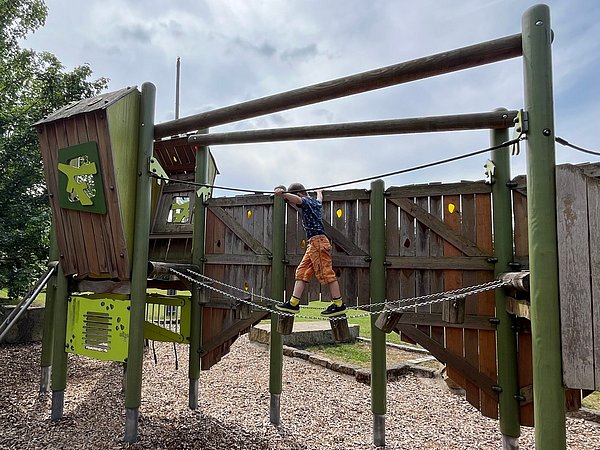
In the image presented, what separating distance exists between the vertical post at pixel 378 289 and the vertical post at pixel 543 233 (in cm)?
185

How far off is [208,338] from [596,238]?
4198mm

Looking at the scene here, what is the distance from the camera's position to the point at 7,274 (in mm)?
8094

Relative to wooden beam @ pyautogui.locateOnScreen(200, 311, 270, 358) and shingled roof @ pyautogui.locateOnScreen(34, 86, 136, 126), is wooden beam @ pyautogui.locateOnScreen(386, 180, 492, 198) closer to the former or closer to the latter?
wooden beam @ pyautogui.locateOnScreen(200, 311, 270, 358)

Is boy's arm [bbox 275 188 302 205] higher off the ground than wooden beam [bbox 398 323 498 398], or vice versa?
boy's arm [bbox 275 188 302 205]

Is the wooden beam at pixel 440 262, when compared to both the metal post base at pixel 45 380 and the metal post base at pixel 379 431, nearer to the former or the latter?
the metal post base at pixel 379 431

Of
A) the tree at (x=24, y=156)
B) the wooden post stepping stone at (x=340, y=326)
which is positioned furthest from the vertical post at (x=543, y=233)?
the tree at (x=24, y=156)

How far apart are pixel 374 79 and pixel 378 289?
80.7 inches

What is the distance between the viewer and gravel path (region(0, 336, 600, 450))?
14.6 feet

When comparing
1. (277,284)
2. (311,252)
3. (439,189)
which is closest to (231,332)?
(277,284)

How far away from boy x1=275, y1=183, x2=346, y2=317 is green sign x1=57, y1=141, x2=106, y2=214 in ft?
6.28

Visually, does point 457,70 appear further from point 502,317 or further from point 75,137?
point 75,137

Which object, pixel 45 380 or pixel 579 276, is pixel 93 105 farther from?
pixel 579 276

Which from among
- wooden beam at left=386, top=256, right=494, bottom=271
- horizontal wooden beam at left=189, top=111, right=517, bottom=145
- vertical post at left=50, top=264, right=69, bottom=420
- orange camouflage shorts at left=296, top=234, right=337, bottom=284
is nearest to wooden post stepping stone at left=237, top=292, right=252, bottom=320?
orange camouflage shorts at left=296, top=234, right=337, bottom=284

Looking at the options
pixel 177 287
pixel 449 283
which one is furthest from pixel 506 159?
pixel 177 287
